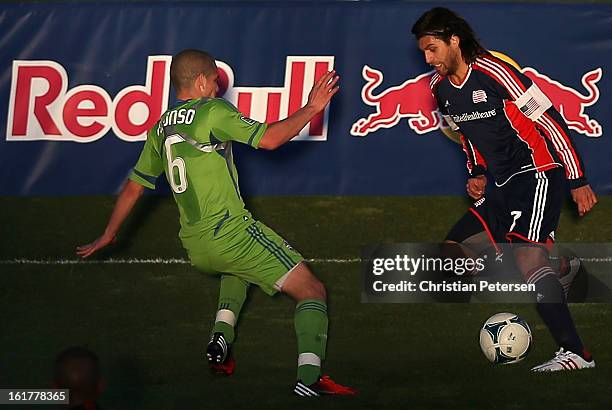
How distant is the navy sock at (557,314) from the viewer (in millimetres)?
9281

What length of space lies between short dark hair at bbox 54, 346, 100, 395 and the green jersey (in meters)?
3.58

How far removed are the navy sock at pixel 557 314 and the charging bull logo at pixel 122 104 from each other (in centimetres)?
499

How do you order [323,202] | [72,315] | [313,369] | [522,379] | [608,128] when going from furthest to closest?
[323,202] < [608,128] < [72,315] < [522,379] < [313,369]

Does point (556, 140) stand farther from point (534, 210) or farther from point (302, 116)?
point (302, 116)

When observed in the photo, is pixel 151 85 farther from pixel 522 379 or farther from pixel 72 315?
pixel 522 379

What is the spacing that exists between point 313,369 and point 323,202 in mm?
6508

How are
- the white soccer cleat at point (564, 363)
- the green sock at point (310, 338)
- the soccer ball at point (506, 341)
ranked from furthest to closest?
the soccer ball at point (506, 341) < the white soccer cleat at point (564, 363) < the green sock at point (310, 338)

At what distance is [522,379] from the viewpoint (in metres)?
9.07

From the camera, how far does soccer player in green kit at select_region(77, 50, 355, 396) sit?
8.54m

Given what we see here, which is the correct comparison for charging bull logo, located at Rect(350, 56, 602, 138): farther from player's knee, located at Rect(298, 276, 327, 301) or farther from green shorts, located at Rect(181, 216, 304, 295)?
player's knee, located at Rect(298, 276, 327, 301)

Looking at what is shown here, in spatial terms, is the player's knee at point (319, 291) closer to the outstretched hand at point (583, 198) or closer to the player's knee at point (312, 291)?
the player's knee at point (312, 291)

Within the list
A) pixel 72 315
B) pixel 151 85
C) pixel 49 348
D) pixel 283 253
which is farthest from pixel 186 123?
pixel 151 85

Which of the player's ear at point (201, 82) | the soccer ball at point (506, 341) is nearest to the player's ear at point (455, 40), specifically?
the player's ear at point (201, 82)

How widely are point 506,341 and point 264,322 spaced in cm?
233
